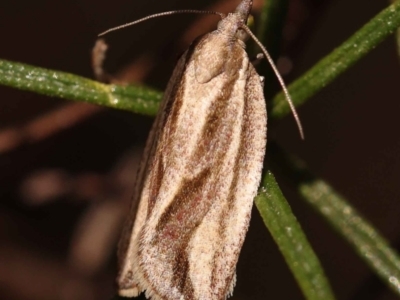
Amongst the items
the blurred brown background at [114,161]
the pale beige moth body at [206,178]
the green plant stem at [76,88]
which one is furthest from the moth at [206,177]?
the blurred brown background at [114,161]

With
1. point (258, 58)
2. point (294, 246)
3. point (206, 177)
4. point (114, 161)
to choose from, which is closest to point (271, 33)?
point (258, 58)

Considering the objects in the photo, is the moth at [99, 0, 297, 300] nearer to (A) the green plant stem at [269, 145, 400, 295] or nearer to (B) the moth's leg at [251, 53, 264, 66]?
(B) the moth's leg at [251, 53, 264, 66]

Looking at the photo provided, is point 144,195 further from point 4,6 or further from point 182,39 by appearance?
point 4,6

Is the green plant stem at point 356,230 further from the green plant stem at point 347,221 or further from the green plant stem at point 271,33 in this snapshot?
the green plant stem at point 271,33

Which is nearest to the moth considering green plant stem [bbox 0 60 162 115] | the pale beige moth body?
the pale beige moth body

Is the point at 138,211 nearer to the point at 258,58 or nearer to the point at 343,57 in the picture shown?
the point at 258,58

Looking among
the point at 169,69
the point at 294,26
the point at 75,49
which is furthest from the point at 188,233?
the point at 75,49
